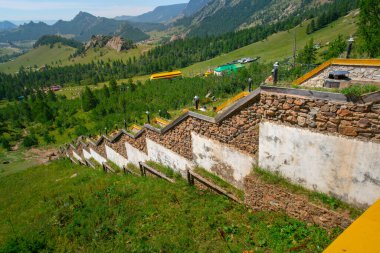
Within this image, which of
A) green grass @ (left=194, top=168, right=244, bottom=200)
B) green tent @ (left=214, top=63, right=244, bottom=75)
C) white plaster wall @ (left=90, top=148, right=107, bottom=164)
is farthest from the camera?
green tent @ (left=214, top=63, right=244, bottom=75)

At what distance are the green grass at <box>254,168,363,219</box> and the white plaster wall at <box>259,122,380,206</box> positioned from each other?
17 cm

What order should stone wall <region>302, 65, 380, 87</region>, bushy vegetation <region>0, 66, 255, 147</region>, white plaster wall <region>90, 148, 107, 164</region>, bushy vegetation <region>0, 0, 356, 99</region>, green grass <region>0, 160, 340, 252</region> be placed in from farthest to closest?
bushy vegetation <region>0, 0, 356, 99</region> < bushy vegetation <region>0, 66, 255, 147</region> < white plaster wall <region>90, 148, 107, 164</region> < stone wall <region>302, 65, 380, 87</region> < green grass <region>0, 160, 340, 252</region>

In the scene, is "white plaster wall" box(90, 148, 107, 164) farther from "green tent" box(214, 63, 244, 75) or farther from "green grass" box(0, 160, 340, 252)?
"green tent" box(214, 63, 244, 75)

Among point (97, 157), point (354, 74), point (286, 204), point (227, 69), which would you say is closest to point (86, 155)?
point (97, 157)

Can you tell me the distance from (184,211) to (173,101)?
58.8 m

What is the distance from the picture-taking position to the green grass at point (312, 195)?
6.28m

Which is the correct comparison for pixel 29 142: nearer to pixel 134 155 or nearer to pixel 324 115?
pixel 134 155

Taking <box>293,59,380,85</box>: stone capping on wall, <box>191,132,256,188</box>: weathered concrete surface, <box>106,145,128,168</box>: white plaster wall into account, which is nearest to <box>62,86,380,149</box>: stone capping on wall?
<box>191,132,256,188</box>: weathered concrete surface

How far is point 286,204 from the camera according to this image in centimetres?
732

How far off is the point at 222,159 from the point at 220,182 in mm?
994

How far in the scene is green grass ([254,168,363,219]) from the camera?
20.6ft

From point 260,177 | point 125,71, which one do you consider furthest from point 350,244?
point 125,71

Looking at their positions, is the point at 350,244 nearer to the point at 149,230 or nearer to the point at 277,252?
the point at 277,252

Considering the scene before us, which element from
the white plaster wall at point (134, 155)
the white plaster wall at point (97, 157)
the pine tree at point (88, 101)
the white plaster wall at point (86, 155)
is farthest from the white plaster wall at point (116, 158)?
the pine tree at point (88, 101)
